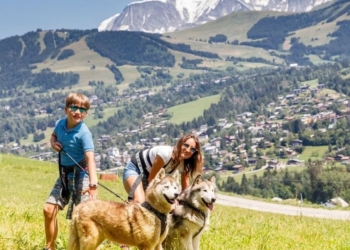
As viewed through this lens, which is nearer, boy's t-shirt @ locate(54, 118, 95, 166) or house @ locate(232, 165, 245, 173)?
boy's t-shirt @ locate(54, 118, 95, 166)

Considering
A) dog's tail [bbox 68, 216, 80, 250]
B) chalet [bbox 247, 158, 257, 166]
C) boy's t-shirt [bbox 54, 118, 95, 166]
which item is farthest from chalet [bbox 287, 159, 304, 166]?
dog's tail [bbox 68, 216, 80, 250]

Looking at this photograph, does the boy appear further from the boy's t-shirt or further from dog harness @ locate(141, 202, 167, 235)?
dog harness @ locate(141, 202, 167, 235)

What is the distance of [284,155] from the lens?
18362cm

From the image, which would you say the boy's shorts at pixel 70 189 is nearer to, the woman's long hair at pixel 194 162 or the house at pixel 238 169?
the woman's long hair at pixel 194 162

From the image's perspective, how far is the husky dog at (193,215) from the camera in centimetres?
701

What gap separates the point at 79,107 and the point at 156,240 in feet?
7.37

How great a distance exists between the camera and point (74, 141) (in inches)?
272

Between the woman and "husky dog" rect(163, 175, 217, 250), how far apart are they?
0.74m

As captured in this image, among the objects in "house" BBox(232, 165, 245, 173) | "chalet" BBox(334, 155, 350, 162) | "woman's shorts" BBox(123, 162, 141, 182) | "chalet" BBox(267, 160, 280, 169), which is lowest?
"house" BBox(232, 165, 245, 173)

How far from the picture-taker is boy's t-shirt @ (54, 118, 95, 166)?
22.4 ft

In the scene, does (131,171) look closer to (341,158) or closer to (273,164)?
(341,158)

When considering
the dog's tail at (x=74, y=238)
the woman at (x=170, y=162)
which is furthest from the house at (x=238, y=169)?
the dog's tail at (x=74, y=238)

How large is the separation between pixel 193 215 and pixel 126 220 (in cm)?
142

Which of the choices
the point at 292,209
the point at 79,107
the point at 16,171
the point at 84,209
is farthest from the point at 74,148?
the point at 292,209
